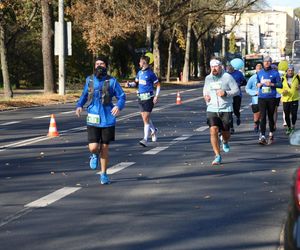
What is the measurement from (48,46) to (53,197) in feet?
92.9

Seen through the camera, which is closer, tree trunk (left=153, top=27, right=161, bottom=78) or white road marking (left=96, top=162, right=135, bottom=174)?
white road marking (left=96, top=162, right=135, bottom=174)

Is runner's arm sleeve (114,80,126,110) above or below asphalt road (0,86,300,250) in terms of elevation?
above

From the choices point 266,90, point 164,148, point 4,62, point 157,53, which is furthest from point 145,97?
point 157,53

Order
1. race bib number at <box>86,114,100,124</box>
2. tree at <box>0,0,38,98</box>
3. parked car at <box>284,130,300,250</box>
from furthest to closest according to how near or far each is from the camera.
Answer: tree at <box>0,0,38,98</box> → race bib number at <box>86,114,100,124</box> → parked car at <box>284,130,300,250</box>

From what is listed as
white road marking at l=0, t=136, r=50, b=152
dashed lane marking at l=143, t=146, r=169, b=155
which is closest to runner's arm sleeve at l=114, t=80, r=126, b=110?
dashed lane marking at l=143, t=146, r=169, b=155

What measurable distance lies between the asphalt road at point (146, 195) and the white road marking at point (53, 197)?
1 cm

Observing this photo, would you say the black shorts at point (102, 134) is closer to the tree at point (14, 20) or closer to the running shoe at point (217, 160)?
the running shoe at point (217, 160)

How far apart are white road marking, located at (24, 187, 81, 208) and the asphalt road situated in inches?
0.5

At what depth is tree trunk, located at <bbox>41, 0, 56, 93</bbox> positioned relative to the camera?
35.9 m

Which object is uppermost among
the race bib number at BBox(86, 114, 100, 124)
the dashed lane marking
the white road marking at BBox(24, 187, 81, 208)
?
the race bib number at BBox(86, 114, 100, 124)

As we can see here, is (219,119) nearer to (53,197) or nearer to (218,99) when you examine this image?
(218,99)

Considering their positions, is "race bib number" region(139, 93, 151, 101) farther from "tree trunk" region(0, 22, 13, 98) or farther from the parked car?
"tree trunk" region(0, 22, 13, 98)

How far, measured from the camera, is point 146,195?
29.1 feet

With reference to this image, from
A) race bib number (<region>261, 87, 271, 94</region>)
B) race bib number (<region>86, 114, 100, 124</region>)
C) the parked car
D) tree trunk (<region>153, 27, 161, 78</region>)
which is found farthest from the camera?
tree trunk (<region>153, 27, 161, 78</region>)
